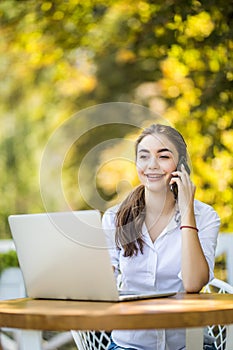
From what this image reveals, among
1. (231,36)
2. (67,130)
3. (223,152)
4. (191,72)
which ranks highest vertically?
(231,36)

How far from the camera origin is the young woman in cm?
221

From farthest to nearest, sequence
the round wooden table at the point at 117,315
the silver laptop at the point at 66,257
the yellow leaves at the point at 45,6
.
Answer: the yellow leaves at the point at 45,6 < the silver laptop at the point at 66,257 < the round wooden table at the point at 117,315

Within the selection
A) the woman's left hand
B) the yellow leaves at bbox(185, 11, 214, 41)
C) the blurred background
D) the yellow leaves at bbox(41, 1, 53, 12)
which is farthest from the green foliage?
the woman's left hand

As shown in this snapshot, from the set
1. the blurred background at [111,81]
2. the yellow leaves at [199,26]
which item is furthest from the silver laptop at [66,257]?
the yellow leaves at [199,26]

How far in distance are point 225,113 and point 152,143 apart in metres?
1.90

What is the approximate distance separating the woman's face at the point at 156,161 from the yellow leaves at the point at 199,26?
1870mm

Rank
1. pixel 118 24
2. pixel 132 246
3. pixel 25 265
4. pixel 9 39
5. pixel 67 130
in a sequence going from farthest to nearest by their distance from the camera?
pixel 67 130 → pixel 118 24 → pixel 9 39 → pixel 132 246 → pixel 25 265

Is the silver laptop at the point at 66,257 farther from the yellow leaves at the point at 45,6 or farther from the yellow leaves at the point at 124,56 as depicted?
the yellow leaves at the point at 124,56

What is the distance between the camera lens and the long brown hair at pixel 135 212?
236cm

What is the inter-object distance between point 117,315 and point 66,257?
0.32 metres

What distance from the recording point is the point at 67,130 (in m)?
8.14

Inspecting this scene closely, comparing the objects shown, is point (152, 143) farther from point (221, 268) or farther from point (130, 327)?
point (221, 268)

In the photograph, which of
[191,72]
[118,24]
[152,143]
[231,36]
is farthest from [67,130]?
[152,143]

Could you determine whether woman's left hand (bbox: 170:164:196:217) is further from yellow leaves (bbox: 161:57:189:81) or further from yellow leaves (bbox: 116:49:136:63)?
yellow leaves (bbox: 116:49:136:63)
